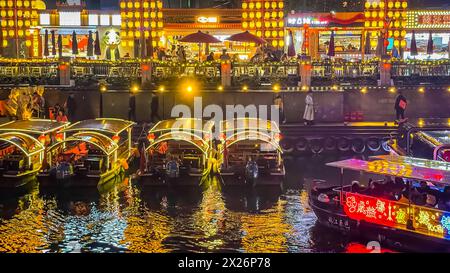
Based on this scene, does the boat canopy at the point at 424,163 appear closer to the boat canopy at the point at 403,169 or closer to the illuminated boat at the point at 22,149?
the boat canopy at the point at 403,169

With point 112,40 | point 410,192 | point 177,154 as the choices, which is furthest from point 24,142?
point 112,40

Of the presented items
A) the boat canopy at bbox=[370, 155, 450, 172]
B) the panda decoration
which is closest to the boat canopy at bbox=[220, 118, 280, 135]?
the boat canopy at bbox=[370, 155, 450, 172]

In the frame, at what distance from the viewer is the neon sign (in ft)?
69.1

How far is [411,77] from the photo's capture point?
43156mm

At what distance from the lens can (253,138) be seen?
3152 cm

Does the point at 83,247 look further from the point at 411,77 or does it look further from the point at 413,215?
the point at 411,77

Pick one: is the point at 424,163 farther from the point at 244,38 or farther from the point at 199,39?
the point at 199,39

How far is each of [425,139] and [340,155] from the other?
10.3 metres

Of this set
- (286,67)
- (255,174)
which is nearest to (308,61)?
(286,67)

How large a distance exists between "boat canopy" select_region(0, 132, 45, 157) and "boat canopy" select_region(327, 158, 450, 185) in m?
13.7

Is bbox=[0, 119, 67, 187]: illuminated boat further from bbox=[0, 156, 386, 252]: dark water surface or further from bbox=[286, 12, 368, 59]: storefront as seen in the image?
bbox=[286, 12, 368, 59]: storefront

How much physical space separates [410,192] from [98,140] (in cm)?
1466

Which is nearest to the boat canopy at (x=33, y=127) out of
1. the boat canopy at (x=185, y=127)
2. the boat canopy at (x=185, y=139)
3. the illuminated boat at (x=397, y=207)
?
the boat canopy at (x=185, y=127)

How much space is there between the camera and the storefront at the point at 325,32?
175ft
